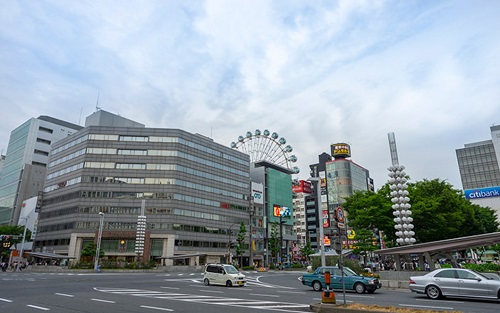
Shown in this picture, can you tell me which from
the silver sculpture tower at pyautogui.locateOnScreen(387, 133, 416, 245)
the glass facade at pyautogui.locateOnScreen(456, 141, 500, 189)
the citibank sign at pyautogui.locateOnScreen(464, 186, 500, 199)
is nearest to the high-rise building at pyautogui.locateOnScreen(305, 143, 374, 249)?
the glass facade at pyautogui.locateOnScreen(456, 141, 500, 189)

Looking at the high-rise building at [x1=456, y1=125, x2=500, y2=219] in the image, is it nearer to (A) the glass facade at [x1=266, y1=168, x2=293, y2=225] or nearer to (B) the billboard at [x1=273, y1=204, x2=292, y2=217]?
(A) the glass facade at [x1=266, y1=168, x2=293, y2=225]

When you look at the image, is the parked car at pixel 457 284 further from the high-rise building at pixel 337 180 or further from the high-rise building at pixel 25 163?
the high-rise building at pixel 25 163

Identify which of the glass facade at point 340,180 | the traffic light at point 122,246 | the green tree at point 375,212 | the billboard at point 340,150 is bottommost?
the traffic light at point 122,246

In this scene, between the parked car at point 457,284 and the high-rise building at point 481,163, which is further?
the high-rise building at point 481,163

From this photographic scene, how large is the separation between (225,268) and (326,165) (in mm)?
107334

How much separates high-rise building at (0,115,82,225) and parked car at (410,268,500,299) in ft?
369

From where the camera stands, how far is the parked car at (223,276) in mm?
25062

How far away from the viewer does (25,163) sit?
332 feet

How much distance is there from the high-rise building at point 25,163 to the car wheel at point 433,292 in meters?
112

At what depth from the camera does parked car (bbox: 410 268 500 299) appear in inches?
612

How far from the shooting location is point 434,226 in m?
41.1

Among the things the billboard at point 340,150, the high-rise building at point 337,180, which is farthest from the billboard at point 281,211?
the billboard at point 340,150

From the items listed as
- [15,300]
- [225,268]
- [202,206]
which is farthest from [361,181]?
[15,300]

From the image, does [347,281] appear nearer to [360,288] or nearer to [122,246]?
[360,288]
